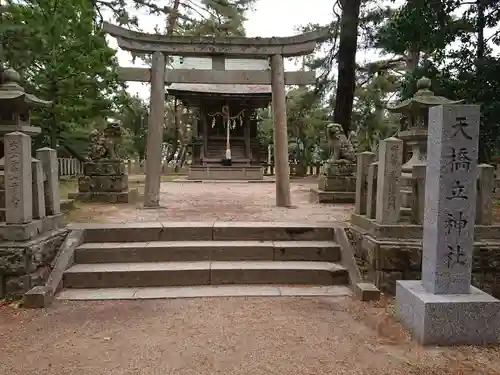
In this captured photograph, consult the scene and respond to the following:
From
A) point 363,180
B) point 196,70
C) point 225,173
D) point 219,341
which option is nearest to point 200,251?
point 219,341

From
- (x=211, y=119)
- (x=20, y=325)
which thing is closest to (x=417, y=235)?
(x=20, y=325)

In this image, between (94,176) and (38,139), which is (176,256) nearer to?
(94,176)

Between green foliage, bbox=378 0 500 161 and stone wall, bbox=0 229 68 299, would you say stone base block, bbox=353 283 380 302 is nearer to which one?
stone wall, bbox=0 229 68 299

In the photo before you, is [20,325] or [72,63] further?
[72,63]

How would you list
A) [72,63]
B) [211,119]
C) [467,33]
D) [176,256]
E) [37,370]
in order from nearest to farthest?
[37,370]
[176,256]
[467,33]
[72,63]
[211,119]

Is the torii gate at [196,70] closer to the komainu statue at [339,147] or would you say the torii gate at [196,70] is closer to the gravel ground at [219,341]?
the komainu statue at [339,147]

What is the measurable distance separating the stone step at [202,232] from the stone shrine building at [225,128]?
13000mm

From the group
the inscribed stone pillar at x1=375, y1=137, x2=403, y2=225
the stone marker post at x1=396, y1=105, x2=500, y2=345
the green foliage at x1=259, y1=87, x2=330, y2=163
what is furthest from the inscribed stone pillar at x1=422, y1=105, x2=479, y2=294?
the green foliage at x1=259, y1=87, x2=330, y2=163

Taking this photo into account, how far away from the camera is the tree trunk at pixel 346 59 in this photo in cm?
1237

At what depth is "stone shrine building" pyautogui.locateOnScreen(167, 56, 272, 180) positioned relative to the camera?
1914 cm

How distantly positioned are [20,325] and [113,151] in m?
6.11

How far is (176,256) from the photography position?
17.2 feet

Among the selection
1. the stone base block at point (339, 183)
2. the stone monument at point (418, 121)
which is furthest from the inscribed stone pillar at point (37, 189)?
the stone base block at point (339, 183)

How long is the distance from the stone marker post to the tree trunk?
9.68 meters
